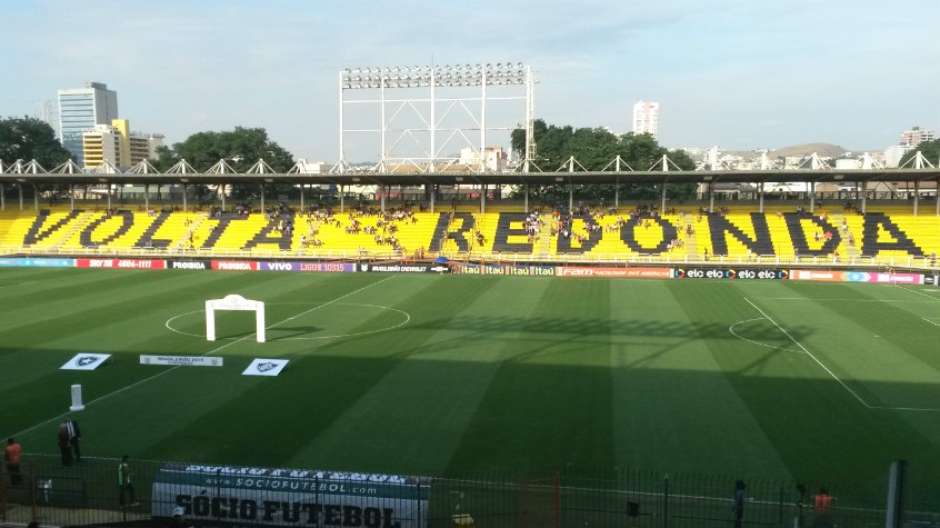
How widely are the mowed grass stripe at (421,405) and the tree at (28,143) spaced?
79.4 m

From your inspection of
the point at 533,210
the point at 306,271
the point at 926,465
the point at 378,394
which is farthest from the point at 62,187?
the point at 926,465

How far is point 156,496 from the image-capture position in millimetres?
11898

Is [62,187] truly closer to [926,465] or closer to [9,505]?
[9,505]

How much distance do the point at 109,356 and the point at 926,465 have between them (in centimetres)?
2266

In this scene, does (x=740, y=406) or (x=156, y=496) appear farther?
(x=740, y=406)

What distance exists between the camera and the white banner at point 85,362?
21859 millimetres

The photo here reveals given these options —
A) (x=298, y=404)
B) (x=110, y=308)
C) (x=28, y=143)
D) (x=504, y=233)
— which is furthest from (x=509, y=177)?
(x=28, y=143)

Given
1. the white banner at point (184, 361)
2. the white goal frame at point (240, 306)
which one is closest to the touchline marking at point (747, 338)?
the white goal frame at point (240, 306)

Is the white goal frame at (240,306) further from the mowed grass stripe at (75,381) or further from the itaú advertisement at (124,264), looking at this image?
the itaú advertisement at (124,264)

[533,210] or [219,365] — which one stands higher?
[533,210]

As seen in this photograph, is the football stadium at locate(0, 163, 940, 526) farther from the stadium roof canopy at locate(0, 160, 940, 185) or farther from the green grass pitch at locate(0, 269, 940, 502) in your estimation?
the stadium roof canopy at locate(0, 160, 940, 185)

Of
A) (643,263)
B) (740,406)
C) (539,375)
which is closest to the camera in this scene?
(740,406)

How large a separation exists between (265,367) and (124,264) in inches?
1390

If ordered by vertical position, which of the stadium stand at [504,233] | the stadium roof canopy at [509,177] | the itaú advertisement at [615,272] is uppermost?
the stadium roof canopy at [509,177]
